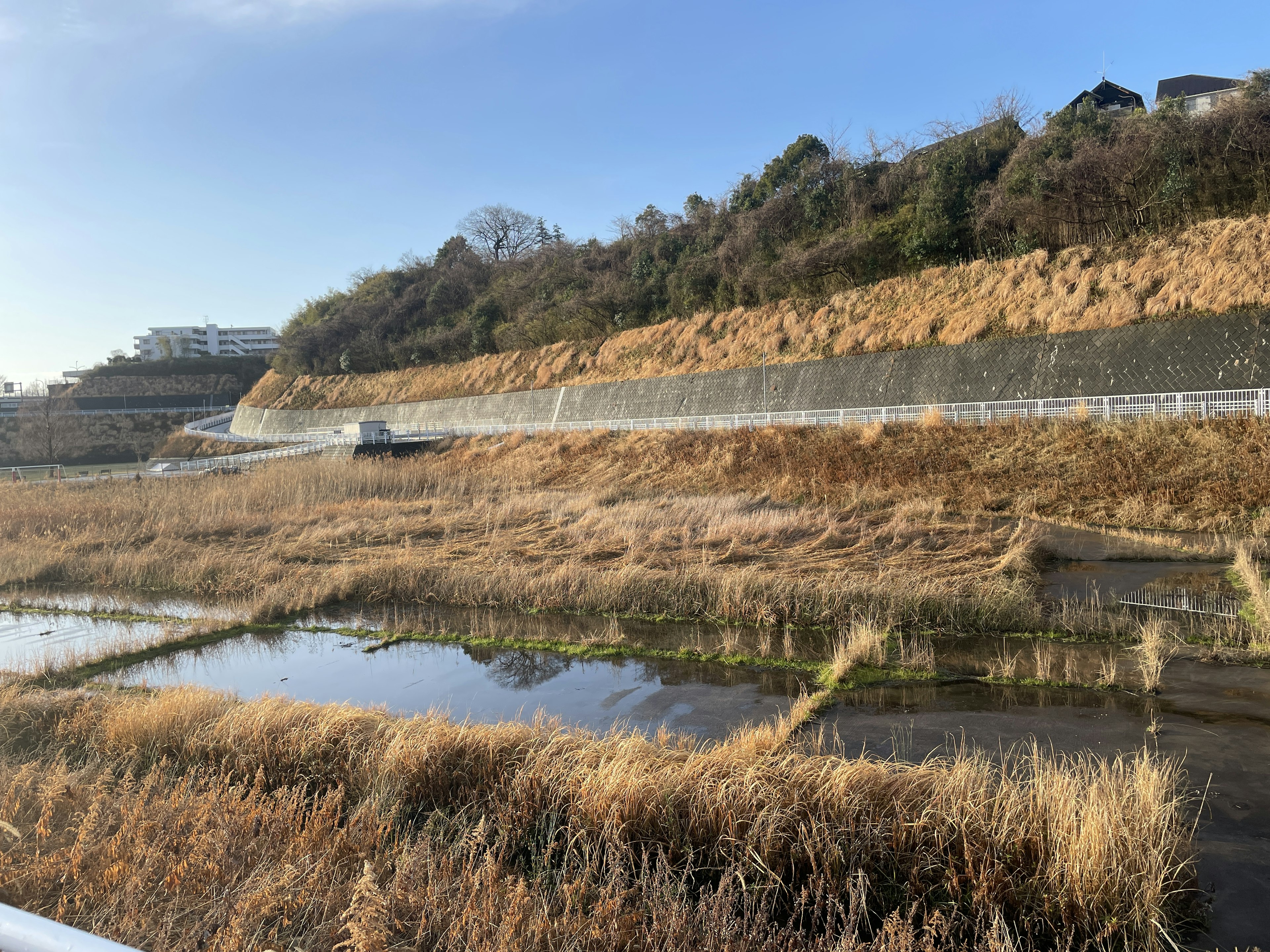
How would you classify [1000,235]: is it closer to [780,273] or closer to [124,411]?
[780,273]

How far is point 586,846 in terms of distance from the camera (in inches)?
179

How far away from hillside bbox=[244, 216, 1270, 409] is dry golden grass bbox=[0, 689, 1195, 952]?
2184cm

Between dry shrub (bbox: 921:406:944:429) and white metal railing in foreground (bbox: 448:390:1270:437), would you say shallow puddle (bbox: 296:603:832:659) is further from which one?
dry shrub (bbox: 921:406:944:429)

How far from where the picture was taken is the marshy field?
159 inches

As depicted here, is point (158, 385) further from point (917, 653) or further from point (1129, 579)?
point (1129, 579)

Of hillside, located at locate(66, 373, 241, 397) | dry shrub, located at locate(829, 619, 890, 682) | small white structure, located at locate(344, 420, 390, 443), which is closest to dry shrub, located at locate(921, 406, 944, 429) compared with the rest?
dry shrub, located at locate(829, 619, 890, 682)

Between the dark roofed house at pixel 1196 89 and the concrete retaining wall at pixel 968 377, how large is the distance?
84.1 feet

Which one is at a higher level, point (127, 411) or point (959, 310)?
point (959, 310)

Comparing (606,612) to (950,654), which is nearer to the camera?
(950,654)

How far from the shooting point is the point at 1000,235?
2967 centimetres

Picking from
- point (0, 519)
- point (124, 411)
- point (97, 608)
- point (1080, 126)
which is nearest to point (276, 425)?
point (124, 411)

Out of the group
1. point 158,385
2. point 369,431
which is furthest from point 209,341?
point 369,431

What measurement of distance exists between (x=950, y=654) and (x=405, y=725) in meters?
6.25

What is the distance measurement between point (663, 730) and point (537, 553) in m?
9.23
